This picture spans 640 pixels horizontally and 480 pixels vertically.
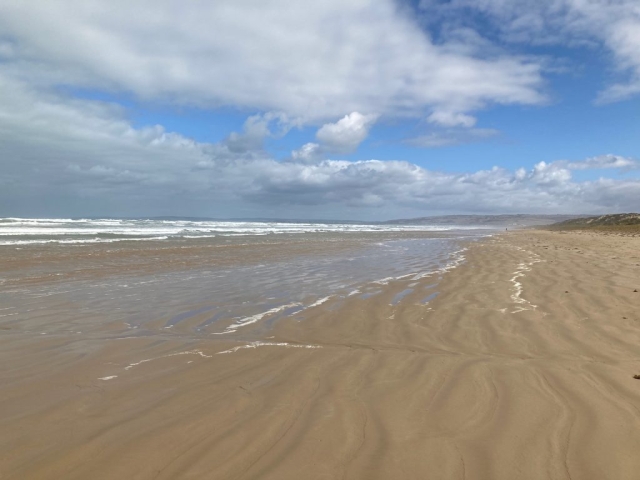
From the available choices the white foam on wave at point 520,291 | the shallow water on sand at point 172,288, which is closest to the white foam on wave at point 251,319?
the shallow water on sand at point 172,288

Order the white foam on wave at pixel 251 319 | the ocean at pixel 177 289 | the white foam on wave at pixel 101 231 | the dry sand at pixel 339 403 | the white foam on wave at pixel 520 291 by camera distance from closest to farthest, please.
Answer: the dry sand at pixel 339 403
the white foam on wave at pixel 251 319
the ocean at pixel 177 289
the white foam on wave at pixel 520 291
the white foam on wave at pixel 101 231

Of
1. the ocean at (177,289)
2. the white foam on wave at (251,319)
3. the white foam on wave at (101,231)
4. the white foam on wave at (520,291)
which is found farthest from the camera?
the white foam on wave at (101,231)

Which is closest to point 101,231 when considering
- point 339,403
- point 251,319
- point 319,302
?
point 319,302

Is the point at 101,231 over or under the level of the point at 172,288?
over

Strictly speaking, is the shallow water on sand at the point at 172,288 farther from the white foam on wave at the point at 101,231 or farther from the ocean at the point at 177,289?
the white foam on wave at the point at 101,231

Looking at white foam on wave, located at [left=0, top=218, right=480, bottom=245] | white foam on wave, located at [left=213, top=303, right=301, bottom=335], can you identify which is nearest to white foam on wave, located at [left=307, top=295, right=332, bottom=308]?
white foam on wave, located at [left=213, top=303, right=301, bottom=335]

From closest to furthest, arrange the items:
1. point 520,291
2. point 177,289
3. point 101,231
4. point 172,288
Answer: point 520,291 → point 177,289 → point 172,288 → point 101,231

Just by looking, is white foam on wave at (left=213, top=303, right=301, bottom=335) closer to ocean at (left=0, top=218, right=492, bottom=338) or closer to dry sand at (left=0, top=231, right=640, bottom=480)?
ocean at (left=0, top=218, right=492, bottom=338)

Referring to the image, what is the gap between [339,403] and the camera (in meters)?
3.80

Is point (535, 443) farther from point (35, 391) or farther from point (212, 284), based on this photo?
point (212, 284)

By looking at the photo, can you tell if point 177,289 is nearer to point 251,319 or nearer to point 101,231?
point 251,319

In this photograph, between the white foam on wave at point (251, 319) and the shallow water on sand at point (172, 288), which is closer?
the white foam on wave at point (251, 319)

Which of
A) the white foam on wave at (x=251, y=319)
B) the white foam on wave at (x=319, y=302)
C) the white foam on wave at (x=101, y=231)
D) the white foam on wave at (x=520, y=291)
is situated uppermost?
the white foam on wave at (x=101, y=231)

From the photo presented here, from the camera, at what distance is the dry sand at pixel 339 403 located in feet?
9.41
